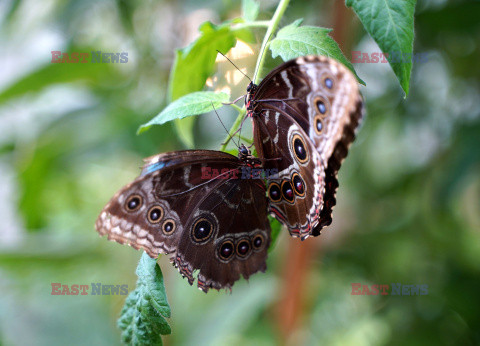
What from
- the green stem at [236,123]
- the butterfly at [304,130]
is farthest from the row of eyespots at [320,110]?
the green stem at [236,123]

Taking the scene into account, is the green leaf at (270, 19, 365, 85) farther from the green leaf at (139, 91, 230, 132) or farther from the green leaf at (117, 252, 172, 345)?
the green leaf at (117, 252, 172, 345)

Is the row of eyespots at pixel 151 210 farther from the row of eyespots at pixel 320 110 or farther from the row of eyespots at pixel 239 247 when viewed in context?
the row of eyespots at pixel 320 110

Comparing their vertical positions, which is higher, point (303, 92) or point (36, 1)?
point (36, 1)

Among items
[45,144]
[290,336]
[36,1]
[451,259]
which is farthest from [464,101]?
[36,1]

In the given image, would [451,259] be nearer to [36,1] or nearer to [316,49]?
[316,49]

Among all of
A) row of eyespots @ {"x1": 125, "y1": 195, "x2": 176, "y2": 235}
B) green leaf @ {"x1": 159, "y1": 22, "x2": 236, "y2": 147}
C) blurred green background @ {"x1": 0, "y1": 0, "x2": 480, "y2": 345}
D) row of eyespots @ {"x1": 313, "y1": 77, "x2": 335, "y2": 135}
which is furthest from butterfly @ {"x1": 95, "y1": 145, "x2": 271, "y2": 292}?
blurred green background @ {"x1": 0, "y1": 0, "x2": 480, "y2": 345}

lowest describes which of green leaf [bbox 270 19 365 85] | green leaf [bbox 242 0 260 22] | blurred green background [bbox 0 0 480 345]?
blurred green background [bbox 0 0 480 345]

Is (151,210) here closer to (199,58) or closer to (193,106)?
(193,106)
